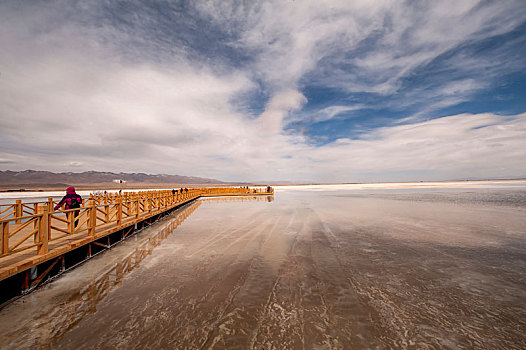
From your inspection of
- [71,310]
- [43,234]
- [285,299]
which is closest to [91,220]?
[43,234]

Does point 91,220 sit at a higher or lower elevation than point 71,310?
higher

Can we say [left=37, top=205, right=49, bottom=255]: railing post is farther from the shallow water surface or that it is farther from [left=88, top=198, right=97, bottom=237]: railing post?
[left=88, top=198, right=97, bottom=237]: railing post

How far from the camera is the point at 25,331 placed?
12.9ft

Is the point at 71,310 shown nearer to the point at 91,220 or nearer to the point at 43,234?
the point at 43,234

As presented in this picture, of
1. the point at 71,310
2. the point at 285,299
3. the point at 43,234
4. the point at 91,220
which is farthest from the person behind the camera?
the point at 91,220

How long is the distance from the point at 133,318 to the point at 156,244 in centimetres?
598

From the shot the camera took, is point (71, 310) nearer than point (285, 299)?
Yes

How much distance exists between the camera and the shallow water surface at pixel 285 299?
3682 millimetres

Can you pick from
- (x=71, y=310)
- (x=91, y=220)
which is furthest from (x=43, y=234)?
(x=71, y=310)

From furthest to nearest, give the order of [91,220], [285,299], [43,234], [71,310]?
[91,220]
[43,234]
[285,299]
[71,310]

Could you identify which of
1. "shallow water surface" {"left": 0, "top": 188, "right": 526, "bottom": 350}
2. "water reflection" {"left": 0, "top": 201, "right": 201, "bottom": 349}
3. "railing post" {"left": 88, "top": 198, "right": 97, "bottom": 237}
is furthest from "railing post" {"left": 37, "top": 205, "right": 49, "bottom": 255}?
"railing post" {"left": 88, "top": 198, "right": 97, "bottom": 237}

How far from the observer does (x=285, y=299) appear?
16.0 feet

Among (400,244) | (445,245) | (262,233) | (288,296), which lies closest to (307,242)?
(262,233)

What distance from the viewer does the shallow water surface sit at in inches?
145
